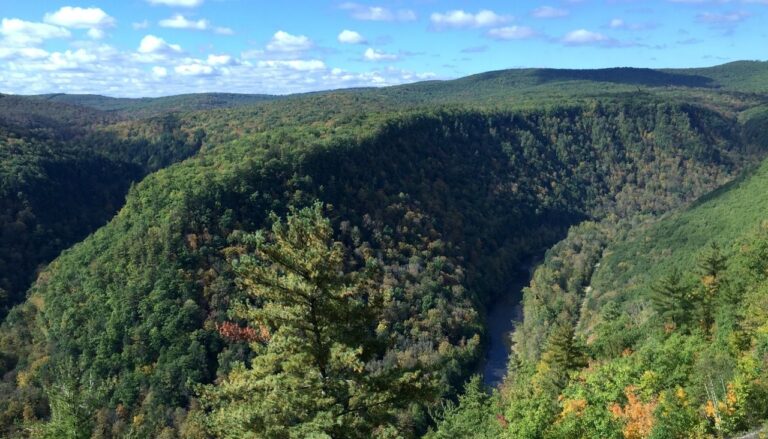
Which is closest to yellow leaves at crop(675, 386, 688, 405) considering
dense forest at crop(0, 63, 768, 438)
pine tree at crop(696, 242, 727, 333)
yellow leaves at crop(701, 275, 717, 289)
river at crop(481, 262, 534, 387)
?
dense forest at crop(0, 63, 768, 438)

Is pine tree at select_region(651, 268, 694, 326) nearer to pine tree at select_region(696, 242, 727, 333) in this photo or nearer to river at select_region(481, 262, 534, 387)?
pine tree at select_region(696, 242, 727, 333)

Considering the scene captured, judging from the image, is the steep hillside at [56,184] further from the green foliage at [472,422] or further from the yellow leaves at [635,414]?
the yellow leaves at [635,414]

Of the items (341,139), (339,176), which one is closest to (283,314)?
(339,176)

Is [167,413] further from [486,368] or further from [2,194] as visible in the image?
[2,194]

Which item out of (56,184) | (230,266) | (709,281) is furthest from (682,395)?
(56,184)

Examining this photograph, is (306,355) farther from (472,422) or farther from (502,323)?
(502,323)
